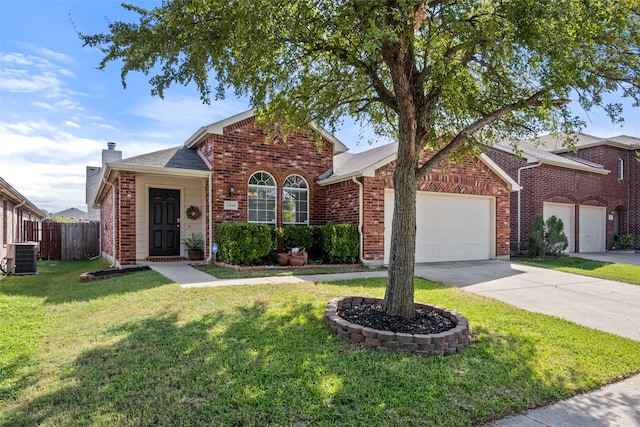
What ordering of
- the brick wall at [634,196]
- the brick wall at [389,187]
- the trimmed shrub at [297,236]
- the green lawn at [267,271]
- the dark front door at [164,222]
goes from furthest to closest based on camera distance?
the brick wall at [634,196], the dark front door at [164,222], the trimmed shrub at [297,236], the brick wall at [389,187], the green lawn at [267,271]

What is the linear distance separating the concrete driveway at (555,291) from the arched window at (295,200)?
13.4 ft

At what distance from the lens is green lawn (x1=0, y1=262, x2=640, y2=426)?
2785mm

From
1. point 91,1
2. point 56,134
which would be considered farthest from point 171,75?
point 56,134

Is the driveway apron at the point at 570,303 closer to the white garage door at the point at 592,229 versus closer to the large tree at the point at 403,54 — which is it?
→ the large tree at the point at 403,54

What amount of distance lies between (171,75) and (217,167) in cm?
638

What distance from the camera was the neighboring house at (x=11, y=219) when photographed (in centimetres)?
1209

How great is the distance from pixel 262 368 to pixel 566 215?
61.7 ft

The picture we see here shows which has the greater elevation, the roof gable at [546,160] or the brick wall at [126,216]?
the roof gable at [546,160]

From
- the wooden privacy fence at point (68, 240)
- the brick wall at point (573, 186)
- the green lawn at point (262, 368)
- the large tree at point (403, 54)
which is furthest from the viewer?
the wooden privacy fence at point (68, 240)

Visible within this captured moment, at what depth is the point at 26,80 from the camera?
8180 millimetres

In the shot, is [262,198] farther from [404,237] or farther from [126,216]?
[404,237]

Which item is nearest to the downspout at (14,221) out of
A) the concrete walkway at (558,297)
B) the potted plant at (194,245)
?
the potted plant at (194,245)

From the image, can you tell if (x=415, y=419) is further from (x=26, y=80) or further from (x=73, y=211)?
(x=73, y=211)

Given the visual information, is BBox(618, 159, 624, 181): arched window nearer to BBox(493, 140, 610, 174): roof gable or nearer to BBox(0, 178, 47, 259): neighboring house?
BBox(493, 140, 610, 174): roof gable
